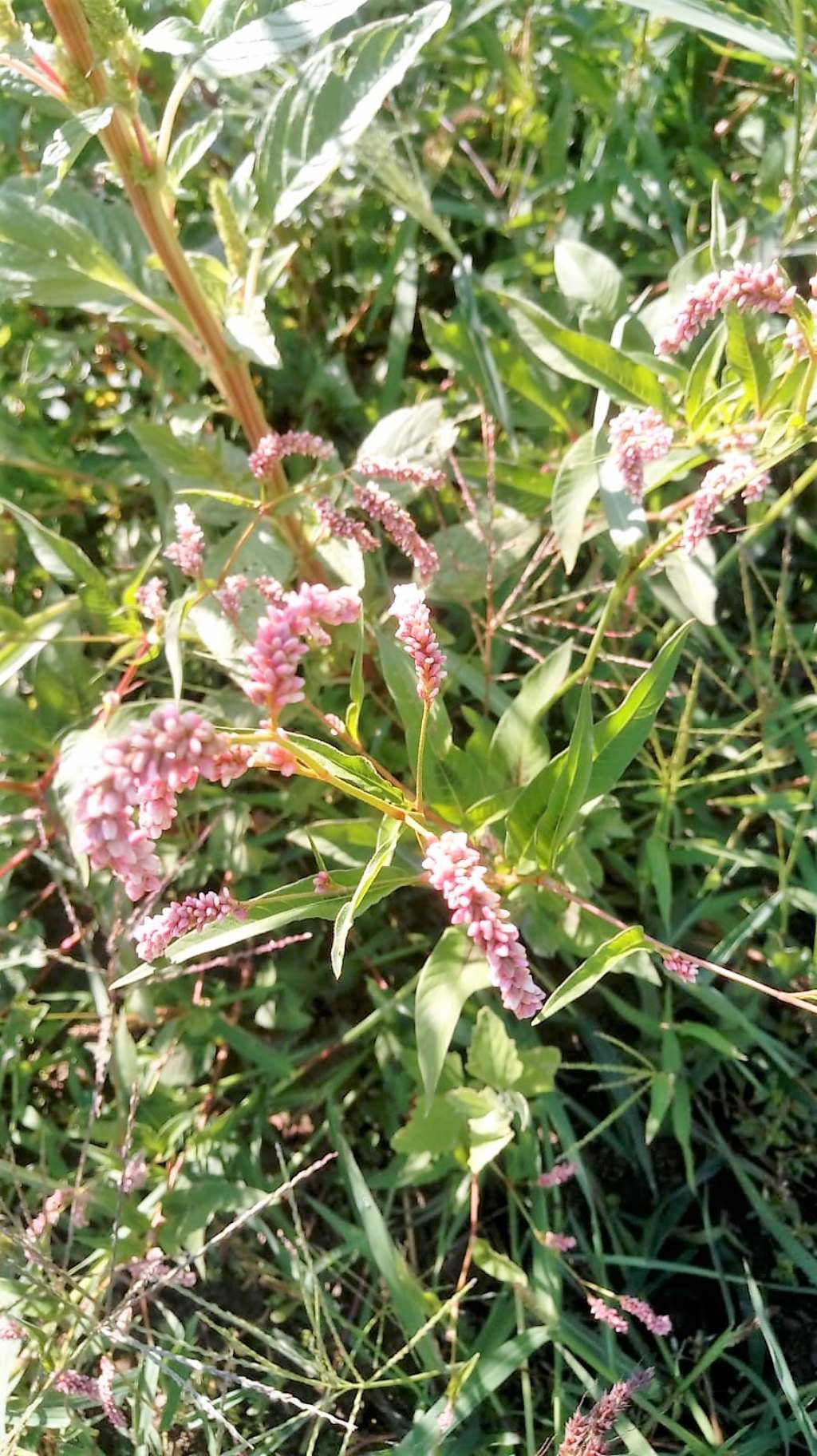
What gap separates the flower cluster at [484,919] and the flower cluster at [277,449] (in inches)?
24.0

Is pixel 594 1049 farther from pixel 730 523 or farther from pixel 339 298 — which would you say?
pixel 339 298

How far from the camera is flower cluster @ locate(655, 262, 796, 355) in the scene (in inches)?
41.2

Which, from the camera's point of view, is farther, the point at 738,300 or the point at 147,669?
the point at 147,669

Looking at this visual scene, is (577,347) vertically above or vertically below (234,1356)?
above

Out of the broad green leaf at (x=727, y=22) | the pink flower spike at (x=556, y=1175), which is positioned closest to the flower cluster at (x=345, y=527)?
the broad green leaf at (x=727, y=22)

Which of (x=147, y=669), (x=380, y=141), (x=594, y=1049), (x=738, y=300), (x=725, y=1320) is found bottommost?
(x=725, y=1320)

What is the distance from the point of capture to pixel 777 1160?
1.74 meters

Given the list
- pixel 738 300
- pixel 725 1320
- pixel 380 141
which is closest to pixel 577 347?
pixel 738 300

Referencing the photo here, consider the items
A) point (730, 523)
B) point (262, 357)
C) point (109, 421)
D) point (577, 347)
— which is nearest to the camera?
point (262, 357)

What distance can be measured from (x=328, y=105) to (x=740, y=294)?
574mm

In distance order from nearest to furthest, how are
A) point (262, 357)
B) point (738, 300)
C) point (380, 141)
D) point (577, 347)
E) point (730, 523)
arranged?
point (738, 300)
point (262, 357)
point (577, 347)
point (380, 141)
point (730, 523)

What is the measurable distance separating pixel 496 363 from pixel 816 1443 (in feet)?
5.56

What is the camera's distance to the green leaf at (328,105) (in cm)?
121

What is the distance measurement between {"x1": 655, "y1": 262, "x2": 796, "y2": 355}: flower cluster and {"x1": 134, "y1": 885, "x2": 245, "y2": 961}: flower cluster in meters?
0.77
